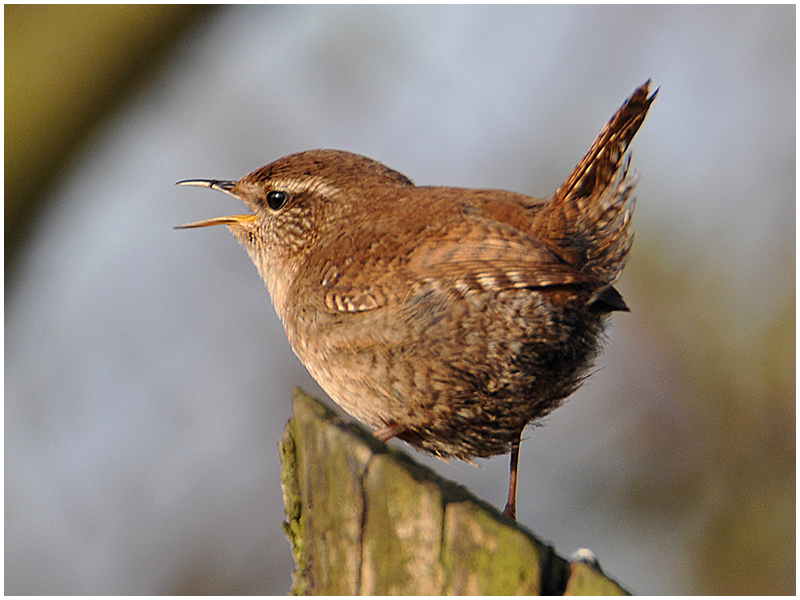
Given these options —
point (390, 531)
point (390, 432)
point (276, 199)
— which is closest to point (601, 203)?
point (390, 432)

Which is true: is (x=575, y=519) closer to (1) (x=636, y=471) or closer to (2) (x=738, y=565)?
(1) (x=636, y=471)

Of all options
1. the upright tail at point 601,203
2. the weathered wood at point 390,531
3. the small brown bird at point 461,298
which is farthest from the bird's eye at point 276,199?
the weathered wood at point 390,531

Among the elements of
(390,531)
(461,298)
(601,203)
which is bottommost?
(390,531)

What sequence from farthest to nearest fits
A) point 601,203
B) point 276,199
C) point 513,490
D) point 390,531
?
point 276,199 → point 513,490 → point 601,203 → point 390,531

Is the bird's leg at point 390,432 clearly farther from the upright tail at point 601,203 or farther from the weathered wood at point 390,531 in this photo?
the upright tail at point 601,203

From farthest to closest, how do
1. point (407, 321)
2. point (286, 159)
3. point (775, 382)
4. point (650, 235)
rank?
A: 1. point (650, 235)
2. point (775, 382)
3. point (286, 159)
4. point (407, 321)

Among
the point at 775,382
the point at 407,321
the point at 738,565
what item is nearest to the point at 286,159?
the point at 407,321

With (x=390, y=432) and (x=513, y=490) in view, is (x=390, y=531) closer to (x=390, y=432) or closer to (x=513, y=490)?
(x=390, y=432)
